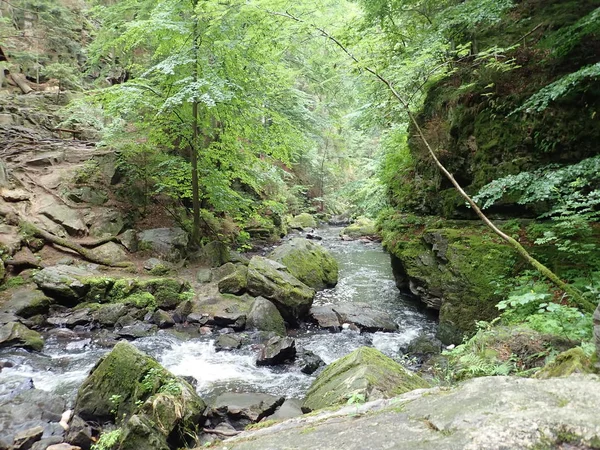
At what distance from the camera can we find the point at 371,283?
12.9m

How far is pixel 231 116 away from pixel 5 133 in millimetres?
10195

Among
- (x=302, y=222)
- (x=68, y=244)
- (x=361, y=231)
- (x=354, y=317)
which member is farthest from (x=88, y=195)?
(x=302, y=222)

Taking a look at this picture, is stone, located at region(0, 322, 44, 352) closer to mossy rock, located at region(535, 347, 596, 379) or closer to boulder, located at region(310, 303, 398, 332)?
boulder, located at region(310, 303, 398, 332)

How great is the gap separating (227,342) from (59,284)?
4.44 metres

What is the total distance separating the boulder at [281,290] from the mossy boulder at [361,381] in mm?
3982

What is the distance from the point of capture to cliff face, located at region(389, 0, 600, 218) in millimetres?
6211

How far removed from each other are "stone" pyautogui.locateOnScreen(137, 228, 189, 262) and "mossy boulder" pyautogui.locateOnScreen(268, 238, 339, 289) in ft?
9.94

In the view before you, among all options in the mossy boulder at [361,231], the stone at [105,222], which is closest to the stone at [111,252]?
the stone at [105,222]

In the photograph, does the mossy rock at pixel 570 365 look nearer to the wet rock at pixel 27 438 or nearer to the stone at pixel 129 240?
the wet rock at pixel 27 438

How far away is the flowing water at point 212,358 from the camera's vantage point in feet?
20.2

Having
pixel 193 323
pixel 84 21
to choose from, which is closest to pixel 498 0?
pixel 193 323

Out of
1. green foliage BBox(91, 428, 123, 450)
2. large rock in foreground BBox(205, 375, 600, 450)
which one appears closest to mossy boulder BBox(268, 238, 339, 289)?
green foliage BBox(91, 428, 123, 450)

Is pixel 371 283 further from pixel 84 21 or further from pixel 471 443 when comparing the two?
pixel 84 21

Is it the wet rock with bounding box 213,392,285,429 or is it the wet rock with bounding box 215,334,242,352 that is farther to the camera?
the wet rock with bounding box 215,334,242,352
